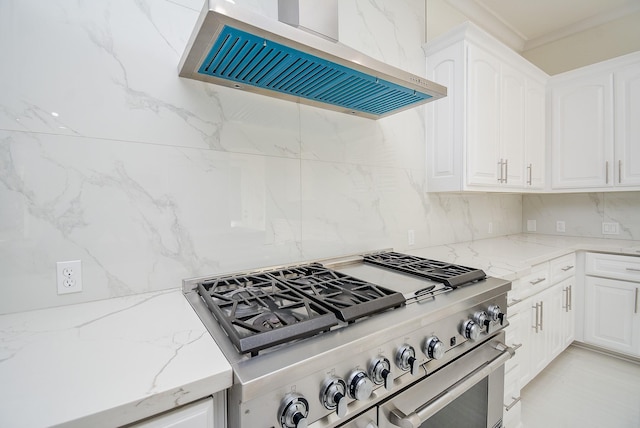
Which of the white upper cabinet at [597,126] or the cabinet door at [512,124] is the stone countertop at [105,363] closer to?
the cabinet door at [512,124]

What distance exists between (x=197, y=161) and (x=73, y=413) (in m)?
0.87

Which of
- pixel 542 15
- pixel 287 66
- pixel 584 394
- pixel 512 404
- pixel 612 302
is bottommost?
pixel 584 394

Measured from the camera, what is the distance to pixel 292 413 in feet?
1.97

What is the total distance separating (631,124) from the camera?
7.43 ft

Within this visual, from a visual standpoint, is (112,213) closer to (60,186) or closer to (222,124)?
(60,186)

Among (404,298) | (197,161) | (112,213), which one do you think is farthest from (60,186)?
(404,298)

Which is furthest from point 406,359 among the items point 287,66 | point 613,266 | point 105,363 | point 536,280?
point 613,266

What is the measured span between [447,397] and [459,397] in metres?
0.21

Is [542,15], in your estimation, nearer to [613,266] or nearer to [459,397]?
[613,266]

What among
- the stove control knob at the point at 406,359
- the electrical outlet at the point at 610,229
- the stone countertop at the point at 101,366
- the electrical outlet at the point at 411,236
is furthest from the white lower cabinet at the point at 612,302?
the stone countertop at the point at 101,366

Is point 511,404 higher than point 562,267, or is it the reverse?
point 562,267

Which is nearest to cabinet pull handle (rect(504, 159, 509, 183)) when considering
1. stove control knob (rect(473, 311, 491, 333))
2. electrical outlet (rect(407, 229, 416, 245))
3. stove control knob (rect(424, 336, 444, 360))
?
electrical outlet (rect(407, 229, 416, 245))

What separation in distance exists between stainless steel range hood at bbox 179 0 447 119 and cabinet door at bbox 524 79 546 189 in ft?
4.93

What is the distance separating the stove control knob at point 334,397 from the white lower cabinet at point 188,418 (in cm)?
24
